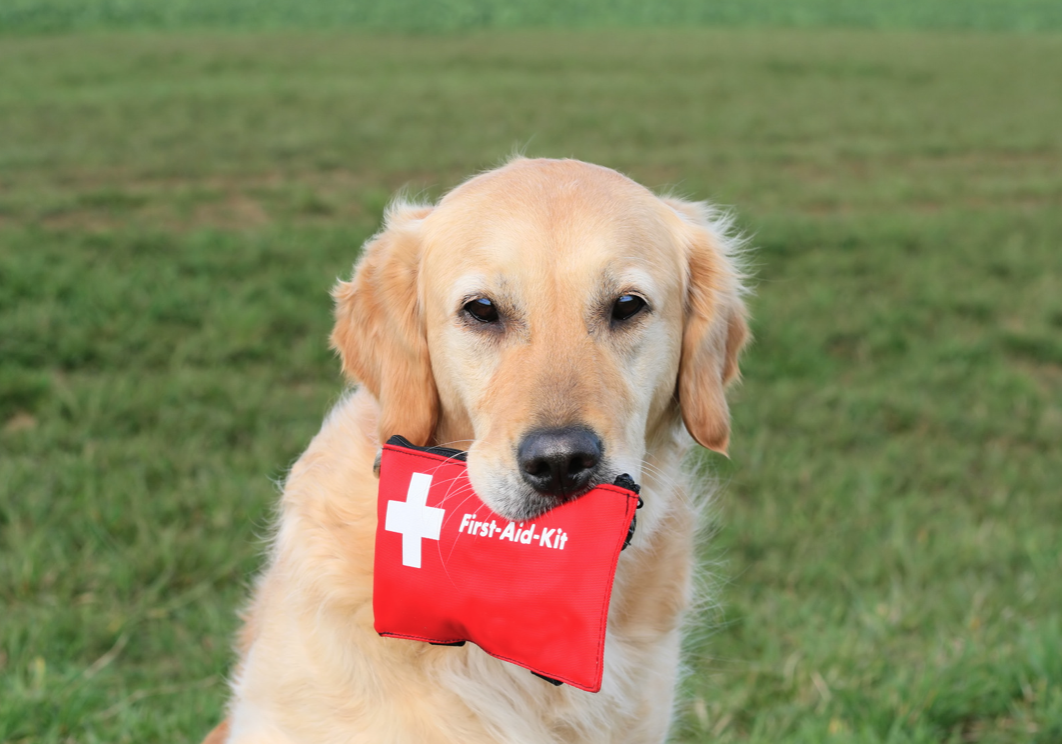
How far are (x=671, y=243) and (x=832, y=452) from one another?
3.20 metres

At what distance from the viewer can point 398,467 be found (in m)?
2.13

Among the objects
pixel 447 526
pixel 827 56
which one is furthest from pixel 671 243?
pixel 827 56

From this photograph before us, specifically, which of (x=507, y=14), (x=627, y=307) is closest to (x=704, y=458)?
(x=627, y=307)

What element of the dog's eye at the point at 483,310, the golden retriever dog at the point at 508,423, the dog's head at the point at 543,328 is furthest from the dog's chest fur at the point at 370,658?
the dog's eye at the point at 483,310

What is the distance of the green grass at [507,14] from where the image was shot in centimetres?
2184

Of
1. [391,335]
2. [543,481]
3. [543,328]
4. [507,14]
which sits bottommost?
[543,481]

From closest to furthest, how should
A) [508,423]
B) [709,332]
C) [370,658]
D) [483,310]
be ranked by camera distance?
1. [508,423]
2. [370,658]
3. [483,310]
4. [709,332]

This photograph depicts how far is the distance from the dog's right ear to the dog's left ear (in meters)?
0.69

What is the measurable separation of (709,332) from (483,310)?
2.18 ft

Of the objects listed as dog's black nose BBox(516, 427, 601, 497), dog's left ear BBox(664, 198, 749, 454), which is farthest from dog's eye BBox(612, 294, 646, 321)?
dog's black nose BBox(516, 427, 601, 497)

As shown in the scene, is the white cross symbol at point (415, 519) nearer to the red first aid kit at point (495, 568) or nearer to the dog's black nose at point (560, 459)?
the red first aid kit at point (495, 568)

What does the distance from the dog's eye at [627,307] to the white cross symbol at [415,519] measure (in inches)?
26.1

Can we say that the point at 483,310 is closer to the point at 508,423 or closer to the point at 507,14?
the point at 508,423

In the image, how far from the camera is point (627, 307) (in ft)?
8.08
